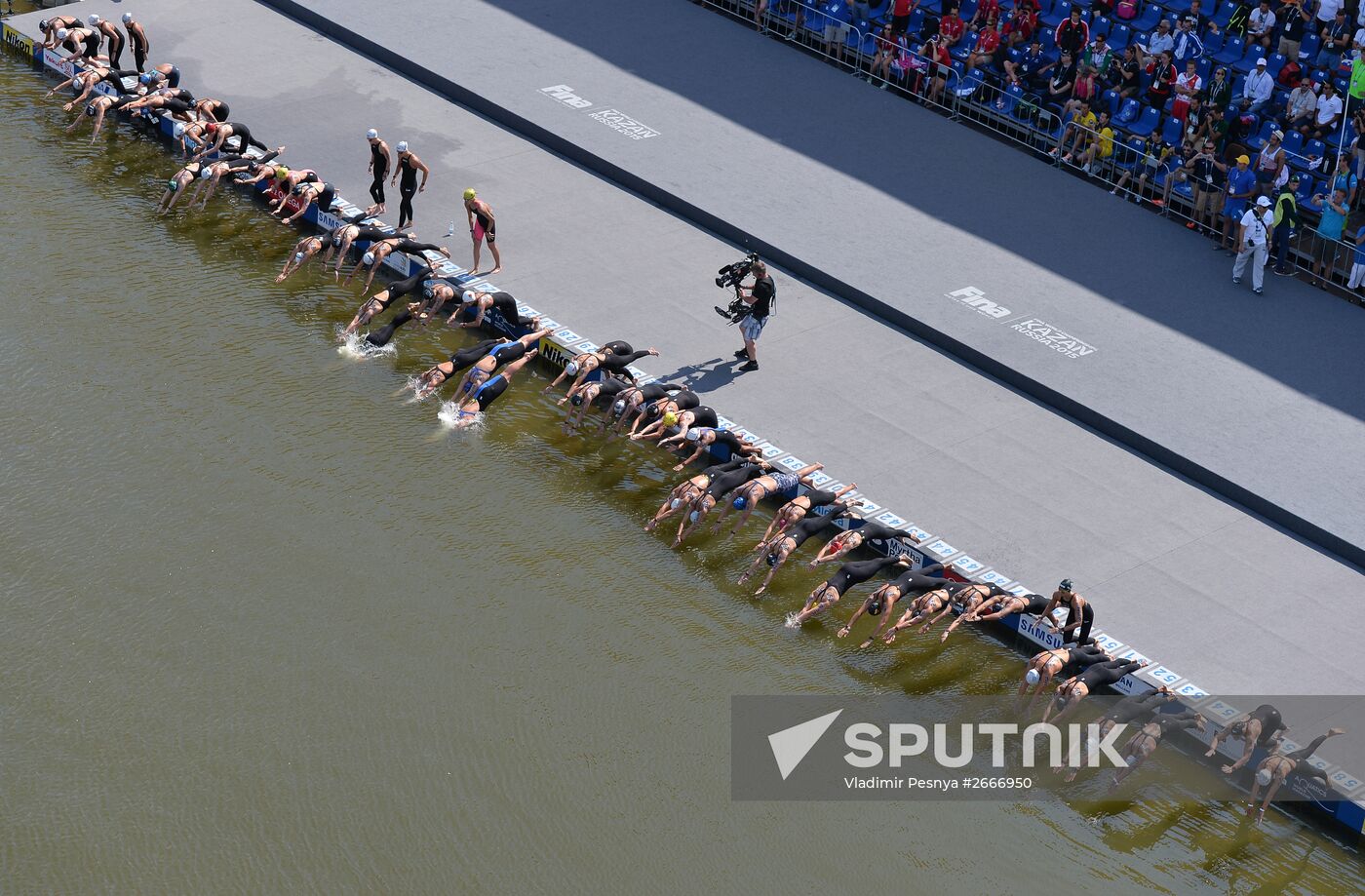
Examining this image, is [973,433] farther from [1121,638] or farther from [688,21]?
[688,21]

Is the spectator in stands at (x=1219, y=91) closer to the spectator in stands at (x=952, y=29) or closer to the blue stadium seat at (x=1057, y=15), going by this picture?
the blue stadium seat at (x=1057, y=15)

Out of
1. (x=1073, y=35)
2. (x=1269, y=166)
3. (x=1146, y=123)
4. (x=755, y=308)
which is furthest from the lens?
(x=1073, y=35)

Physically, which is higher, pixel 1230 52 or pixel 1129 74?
pixel 1230 52

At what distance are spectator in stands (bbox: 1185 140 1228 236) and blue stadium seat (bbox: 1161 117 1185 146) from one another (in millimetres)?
1030

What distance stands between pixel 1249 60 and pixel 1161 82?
1.75 m

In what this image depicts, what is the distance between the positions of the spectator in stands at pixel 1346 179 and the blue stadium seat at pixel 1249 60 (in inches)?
107

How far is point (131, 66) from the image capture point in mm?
37156

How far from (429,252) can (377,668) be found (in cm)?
994

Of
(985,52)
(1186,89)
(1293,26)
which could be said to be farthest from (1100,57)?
(1293,26)

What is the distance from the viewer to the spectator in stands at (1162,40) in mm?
34688

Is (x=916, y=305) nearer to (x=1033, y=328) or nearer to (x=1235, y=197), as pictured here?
(x=1033, y=328)

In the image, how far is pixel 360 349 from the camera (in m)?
29.1

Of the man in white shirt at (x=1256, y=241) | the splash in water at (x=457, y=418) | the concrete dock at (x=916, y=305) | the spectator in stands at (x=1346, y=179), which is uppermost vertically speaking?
the spectator in stands at (x=1346, y=179)

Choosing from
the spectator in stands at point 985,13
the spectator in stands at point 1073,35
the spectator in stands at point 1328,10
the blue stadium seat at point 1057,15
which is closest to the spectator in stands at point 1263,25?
the spectator in stands at point 1328,10
